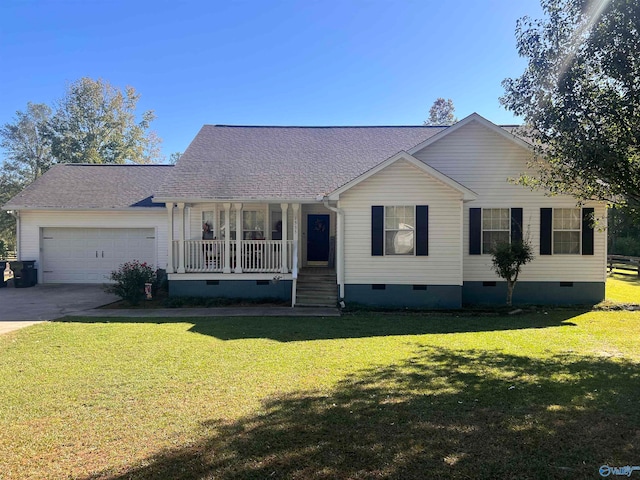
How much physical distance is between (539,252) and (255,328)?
911 cm

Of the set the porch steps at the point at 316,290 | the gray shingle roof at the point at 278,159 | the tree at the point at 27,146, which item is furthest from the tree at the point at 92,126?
the porch steps at the point at 316,290

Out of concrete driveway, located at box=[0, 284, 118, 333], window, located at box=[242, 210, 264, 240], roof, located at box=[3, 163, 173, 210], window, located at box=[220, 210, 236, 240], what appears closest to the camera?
concrete driveway, located at box=[0, 284, 118, 333]

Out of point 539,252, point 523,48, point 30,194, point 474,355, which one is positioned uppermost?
point 523,48

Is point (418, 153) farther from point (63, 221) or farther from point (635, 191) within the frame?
point (63, 221)

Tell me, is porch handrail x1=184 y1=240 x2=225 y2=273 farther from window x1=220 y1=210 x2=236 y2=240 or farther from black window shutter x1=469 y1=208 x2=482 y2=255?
black window shutter x1=469 y1=208 x2=482 y2=255

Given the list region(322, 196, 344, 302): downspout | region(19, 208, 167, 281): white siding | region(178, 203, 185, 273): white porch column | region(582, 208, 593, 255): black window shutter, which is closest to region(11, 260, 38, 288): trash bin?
region(19, 208, 167, 281): white siding

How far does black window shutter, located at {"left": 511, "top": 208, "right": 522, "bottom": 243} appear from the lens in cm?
1239

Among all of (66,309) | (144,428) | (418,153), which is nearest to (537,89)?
Answer: (418,153)

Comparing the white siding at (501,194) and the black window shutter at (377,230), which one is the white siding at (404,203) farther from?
the white siding at (501,194)

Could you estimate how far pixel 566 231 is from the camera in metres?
12.4

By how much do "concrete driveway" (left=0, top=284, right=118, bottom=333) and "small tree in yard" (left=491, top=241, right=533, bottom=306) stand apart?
11.7 metres

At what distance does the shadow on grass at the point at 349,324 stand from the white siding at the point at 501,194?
1.94m

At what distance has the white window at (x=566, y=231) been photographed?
1238 centimetres

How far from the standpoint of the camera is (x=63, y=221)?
1603 cm
